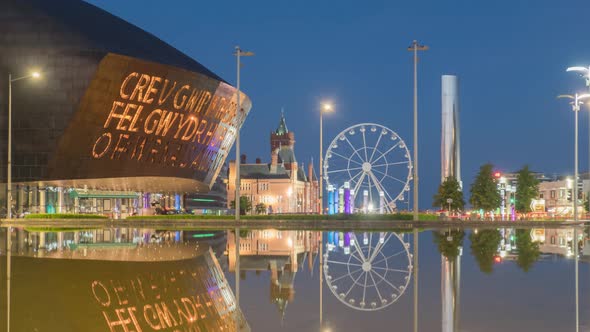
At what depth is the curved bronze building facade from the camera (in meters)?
61.4

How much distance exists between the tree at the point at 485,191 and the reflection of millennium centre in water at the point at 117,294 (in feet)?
224

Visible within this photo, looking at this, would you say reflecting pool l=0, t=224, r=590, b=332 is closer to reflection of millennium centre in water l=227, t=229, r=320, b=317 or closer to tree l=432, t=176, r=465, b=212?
reflection of millennium centre in water l=227, t=229, r=320, b=317

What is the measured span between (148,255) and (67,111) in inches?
1609

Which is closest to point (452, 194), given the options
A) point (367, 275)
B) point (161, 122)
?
point (161, 122)

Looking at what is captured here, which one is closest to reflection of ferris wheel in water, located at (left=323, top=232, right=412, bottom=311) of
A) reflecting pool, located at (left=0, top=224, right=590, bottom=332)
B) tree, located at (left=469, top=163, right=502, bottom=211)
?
reflecting pool, located at (left=0, top=224, right=590, bottom=332)

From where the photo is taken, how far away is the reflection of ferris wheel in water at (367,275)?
1407cm

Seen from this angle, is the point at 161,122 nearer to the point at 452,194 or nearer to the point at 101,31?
the point at 101,31

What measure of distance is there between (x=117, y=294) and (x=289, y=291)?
332 centimetres

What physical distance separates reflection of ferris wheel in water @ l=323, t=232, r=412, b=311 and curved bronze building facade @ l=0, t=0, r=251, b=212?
3334cm

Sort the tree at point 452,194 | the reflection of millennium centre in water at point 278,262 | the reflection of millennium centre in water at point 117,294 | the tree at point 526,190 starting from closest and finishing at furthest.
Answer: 1. the reflection of millennium centre in water at point 117,294
2. the reflection of millennium centre in water at point 278,262
3. the tree at point 452,194
4. the tree at point 526,190

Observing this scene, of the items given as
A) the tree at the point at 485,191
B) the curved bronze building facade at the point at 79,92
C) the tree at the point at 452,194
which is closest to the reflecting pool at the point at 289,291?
the curved bronze building facade at the point at 79,92

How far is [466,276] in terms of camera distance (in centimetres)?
1770

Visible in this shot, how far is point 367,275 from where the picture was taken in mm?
19062

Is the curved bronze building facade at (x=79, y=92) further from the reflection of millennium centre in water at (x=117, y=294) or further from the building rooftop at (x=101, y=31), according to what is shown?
the reflection of millennium centre in water at (x=117, y=294)
